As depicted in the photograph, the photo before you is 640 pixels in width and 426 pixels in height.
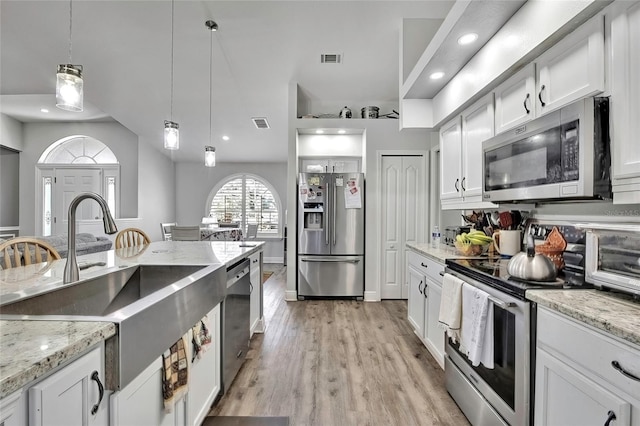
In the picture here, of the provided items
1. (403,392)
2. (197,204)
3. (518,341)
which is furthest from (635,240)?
(197,204)

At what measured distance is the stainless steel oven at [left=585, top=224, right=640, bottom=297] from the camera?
1.11 meters

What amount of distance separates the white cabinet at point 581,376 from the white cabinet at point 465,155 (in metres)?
1.24

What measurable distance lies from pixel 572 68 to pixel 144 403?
227cm

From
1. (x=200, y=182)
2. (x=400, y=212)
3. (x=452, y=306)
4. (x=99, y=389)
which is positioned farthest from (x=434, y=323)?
(x=200, y=182)

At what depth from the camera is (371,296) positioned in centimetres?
429

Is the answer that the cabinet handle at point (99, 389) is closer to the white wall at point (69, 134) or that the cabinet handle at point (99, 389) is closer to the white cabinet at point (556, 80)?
the white cabinet at point (556, 80)

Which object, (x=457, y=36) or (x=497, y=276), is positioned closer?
(x=497, y=276)

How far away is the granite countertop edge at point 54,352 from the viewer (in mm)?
589

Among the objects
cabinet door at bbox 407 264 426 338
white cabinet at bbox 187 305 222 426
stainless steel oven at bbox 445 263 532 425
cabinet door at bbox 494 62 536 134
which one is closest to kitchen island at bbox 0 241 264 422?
white cabinet at bbox 187 305 222 426

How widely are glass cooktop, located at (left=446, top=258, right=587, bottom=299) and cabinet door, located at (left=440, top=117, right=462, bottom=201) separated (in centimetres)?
76

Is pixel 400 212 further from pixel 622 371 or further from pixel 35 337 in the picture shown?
pixel 35 337

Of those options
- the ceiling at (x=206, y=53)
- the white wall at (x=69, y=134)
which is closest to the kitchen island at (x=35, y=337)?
the ceiling at (x=206, y=53)

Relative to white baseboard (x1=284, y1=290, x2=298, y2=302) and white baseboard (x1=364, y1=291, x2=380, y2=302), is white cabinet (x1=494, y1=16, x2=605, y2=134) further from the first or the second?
white baseboard (x1=284, y1=290, x2=298, y2=302)

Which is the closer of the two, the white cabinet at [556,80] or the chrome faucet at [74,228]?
the chrome faucet at [74,228]
